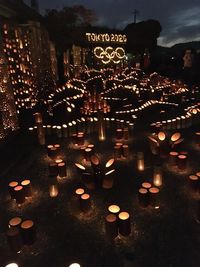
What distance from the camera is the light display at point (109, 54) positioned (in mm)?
17656

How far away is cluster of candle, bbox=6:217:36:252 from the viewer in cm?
301

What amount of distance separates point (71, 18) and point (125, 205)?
36.5 feet

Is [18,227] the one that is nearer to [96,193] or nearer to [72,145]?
[96,193]

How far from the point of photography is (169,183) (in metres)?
4.44

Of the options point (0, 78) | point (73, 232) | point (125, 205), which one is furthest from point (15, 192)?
point (0, 78)

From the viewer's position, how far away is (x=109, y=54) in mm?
18109

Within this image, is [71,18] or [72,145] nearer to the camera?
[72,145]

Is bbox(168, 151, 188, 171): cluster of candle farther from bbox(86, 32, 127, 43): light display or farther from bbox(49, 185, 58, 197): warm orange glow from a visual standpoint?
bbox(86, 32, 127, 43): light display

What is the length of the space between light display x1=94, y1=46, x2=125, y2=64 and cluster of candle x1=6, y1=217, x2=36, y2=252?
15971 mm

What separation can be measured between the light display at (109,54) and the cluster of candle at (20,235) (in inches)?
629

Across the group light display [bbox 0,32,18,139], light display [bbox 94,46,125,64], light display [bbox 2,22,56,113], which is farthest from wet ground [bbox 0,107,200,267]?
light display [bbox 94,46,125,64]

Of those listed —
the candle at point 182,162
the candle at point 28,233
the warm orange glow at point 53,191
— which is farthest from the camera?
the candle at point 182,162

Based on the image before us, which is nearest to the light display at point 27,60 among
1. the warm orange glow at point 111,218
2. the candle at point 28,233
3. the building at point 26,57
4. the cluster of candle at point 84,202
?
the building at point 26,57

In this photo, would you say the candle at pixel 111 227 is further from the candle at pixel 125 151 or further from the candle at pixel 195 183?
the candle at pixel 125 151
